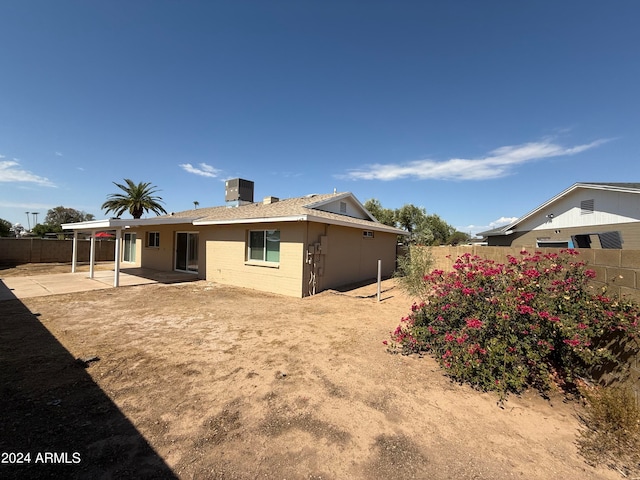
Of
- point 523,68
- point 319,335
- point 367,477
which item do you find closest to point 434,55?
point 523,68

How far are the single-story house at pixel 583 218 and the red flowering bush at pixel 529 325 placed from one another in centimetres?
769

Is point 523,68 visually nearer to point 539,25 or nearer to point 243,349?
point 539,25

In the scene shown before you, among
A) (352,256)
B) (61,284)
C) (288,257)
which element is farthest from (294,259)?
(61,284)

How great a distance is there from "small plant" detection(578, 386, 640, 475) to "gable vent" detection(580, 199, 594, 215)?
633 inches

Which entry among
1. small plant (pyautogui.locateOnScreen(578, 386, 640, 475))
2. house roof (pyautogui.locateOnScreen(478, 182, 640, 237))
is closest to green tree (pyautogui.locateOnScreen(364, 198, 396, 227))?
house roof (pyautogui.locateOnScreen(478, 182, 640, 237))

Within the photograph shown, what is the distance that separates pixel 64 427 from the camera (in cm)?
255

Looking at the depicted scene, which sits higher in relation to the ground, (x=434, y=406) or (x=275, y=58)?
(x=275, y=58)

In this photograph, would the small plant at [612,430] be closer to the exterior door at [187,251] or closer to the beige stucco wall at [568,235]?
the beige stucco wall at [568,235]

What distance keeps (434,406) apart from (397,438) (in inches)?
31.5

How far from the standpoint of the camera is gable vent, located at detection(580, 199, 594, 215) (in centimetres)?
1418

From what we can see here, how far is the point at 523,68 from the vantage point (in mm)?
9414

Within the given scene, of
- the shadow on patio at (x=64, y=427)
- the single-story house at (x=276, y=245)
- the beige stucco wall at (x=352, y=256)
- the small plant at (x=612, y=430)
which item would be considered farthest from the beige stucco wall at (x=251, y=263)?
the small plant at (x=612, y=430)

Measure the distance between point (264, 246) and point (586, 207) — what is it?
17242mm

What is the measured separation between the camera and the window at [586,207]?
14.2 meters
